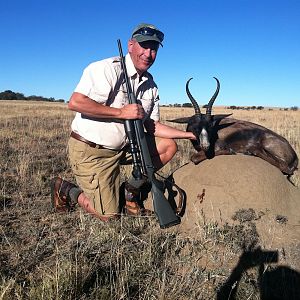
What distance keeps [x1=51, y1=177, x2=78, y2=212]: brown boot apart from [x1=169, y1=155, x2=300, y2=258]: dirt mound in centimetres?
158

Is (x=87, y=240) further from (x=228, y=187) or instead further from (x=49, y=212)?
(x=228, y=187)

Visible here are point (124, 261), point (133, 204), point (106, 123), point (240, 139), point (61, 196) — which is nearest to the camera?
point (124, 261)

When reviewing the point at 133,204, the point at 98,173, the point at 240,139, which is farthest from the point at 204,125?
the point at 98,173

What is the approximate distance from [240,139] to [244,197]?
274cm

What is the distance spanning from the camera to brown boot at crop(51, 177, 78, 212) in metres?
5.95

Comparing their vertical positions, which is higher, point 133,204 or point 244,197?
point 244,197

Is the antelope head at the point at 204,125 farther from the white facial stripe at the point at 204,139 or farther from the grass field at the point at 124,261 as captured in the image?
the grass field at the point at 124,261

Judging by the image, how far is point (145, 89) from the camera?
5785 mm

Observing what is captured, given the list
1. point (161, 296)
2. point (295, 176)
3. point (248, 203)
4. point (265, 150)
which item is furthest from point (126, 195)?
point (295, 176)

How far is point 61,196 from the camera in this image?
5988 mm

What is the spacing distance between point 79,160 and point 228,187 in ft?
6.54

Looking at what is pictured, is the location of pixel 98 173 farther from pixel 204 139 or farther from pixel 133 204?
pixel 204 139

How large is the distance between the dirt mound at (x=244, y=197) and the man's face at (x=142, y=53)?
5.27 feet

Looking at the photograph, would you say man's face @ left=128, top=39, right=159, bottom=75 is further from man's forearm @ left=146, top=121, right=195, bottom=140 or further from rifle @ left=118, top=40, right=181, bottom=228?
Result: man's forearm @ left=146, top=121, right=195, bottom=140
